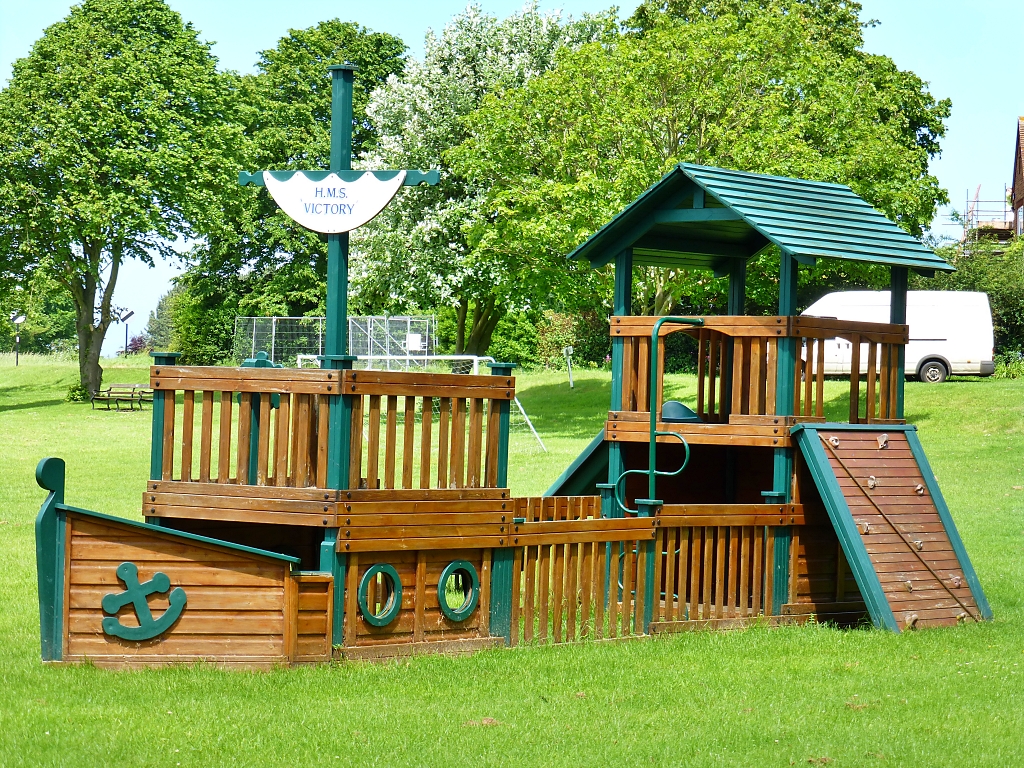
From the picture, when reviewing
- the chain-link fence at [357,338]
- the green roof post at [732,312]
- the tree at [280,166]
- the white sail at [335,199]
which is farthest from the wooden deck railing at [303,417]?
the tree at [280,166]

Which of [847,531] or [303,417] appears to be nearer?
[303,417]

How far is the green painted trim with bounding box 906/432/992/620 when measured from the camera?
32.1ft

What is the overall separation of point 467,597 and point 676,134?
21979mm

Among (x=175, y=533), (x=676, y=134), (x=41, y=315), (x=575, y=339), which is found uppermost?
(x=676, y=134)

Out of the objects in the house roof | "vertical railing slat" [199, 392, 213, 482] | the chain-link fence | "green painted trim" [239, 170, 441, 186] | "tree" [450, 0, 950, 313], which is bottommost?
"vertical railing slat" [199, 392, 213, 482]

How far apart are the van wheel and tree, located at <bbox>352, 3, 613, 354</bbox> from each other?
37.1 feet

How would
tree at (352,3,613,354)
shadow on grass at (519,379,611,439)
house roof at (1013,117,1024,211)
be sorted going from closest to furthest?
shadow on grass at (519,379,611,439)
tree at (352,3,613,354)
house roof at (1013,117,1024,211)

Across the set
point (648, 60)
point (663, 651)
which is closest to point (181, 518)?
point (663, 651)

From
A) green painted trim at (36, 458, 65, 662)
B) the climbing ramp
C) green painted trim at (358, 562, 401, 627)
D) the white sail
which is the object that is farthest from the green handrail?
green painted trim at (36, 458, 65, 662)

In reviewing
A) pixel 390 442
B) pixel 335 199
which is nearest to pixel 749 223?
pixel 335 199

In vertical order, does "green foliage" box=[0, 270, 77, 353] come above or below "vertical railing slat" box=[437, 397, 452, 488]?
above

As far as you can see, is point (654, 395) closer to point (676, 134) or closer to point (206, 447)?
point (206, 447)

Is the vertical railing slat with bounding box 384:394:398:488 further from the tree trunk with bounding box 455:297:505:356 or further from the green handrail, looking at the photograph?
the tree trunk with bounding box 455:297:505:356

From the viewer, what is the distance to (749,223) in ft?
33.1
